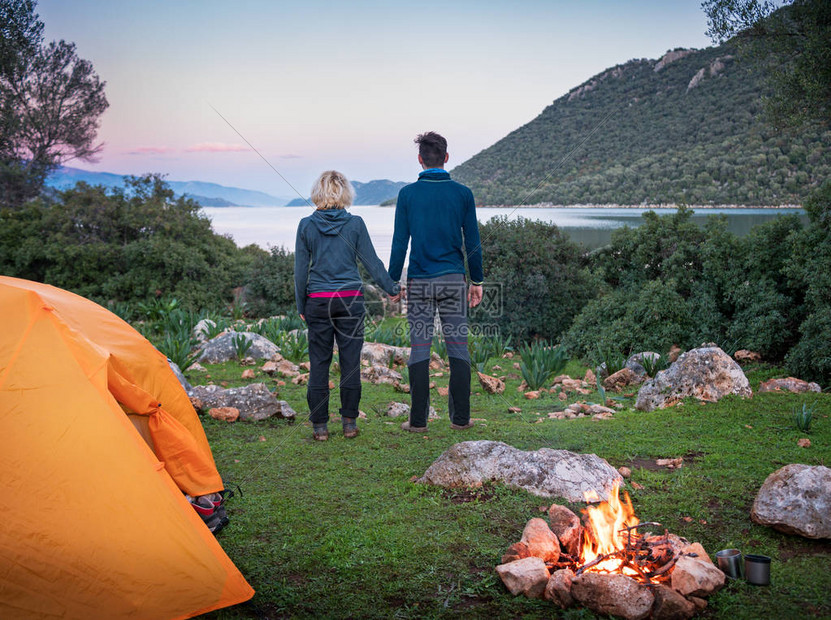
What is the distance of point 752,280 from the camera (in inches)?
297

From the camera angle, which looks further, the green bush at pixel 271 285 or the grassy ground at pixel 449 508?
the green bush at pixel 271 285

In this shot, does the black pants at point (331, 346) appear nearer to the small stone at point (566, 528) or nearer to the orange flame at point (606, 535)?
the small stone at point (566, 528)

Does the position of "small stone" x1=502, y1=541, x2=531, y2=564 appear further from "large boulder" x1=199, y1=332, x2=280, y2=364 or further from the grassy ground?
"large boulder" x1=199, y1=332, x2=280, y2=364

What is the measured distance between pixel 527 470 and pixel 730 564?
1.30 m

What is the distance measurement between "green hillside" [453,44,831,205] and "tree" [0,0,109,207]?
14481 mm

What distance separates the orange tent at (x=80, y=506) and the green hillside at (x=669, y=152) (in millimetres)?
12128

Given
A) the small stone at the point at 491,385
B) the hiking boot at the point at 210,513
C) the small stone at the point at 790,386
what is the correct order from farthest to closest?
the small stone at the point at 491,385
the small stone at the point at 790,386
the hiking boot at the point at 210,513

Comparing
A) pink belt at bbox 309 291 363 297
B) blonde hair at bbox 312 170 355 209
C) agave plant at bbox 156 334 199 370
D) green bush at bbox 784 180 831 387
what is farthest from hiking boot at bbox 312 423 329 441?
green bush at bbox 784 180 831 387

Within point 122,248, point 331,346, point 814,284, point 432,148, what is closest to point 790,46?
point 814,284

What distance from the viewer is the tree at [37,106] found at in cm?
1933

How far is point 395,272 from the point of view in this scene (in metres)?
4.84

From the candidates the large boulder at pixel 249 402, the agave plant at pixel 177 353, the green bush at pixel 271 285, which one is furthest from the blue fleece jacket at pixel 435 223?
the green bush at pixel 271 285

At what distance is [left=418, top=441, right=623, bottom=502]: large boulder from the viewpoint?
3510mm

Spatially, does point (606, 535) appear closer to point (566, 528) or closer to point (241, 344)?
point (566, 528)
